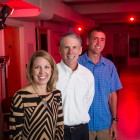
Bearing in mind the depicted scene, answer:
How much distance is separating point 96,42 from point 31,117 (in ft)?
3.09

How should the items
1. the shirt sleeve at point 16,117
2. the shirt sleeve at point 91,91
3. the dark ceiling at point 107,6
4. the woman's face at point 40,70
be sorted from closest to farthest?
the shirt sleeve at point 16,117 < the woman's face at point 40,70 < the shirt sleeve at point 91,91 < the dark ceiling at point 107,6

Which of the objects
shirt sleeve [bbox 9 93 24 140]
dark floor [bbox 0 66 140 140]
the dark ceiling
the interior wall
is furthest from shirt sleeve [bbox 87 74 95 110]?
the interior wall

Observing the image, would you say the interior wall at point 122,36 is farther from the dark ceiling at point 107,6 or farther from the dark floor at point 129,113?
the dark ceiling at point 107,6

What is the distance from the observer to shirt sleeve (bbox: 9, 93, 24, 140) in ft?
5.10

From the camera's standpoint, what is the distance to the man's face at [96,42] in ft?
7.23

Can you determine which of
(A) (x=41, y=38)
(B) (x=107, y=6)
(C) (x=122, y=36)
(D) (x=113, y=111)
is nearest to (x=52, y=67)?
(D) (x=113, y=111)

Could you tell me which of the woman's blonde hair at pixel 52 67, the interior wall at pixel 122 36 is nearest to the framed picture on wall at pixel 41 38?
the woman's blonde hair at pixel 52 67

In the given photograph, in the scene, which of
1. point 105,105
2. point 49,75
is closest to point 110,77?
point 105,105

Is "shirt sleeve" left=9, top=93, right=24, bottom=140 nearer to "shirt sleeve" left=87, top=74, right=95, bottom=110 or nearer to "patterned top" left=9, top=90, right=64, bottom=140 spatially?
"patterned top" left=9, top=90, right=64, bottom=140

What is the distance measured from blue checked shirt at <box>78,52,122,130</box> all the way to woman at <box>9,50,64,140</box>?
1.75 ft

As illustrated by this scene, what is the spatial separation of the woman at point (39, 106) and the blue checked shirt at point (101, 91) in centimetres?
53

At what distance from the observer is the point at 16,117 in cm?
156

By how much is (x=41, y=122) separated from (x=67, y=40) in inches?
24.6

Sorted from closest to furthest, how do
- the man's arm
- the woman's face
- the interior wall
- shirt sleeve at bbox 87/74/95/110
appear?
the woman's face, shirt sleeve at bbox 87/74/95/110, the man's arm, the interior wall
